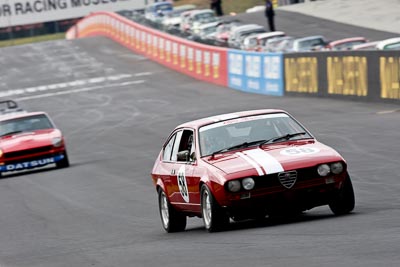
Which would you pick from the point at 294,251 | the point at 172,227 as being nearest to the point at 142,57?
the point at 172,227

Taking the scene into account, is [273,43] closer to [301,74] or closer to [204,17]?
[301,74]

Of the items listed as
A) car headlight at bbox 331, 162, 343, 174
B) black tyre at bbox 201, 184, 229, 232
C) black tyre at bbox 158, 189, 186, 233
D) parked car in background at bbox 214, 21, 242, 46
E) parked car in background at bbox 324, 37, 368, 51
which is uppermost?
car headlight at bbox 331, 162, 343, 174

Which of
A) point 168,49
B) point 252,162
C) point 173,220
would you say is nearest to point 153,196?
point 173,220

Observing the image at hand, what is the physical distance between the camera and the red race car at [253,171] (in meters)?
11.3

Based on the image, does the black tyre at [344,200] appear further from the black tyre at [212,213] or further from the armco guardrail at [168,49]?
the armco guardrail at [168,49]

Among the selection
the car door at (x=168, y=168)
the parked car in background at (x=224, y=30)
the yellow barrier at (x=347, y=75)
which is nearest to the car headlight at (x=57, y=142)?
the yellow barrier at (x=347, y=75)

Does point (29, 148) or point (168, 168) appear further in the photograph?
point (29, 148)

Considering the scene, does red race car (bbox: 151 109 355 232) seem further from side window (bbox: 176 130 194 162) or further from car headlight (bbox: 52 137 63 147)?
car headlight (bbox: 52 137 63 147)

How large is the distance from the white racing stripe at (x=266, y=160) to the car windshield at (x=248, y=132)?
1.29 feet

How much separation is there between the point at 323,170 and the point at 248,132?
128 cm

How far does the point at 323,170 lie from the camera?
11.3 meters

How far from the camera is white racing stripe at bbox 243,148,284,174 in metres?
11.2

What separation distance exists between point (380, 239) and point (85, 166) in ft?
54.4

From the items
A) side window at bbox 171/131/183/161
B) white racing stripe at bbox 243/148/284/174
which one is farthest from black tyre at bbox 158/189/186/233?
white racing stripe at bbox 243/148/284/174
